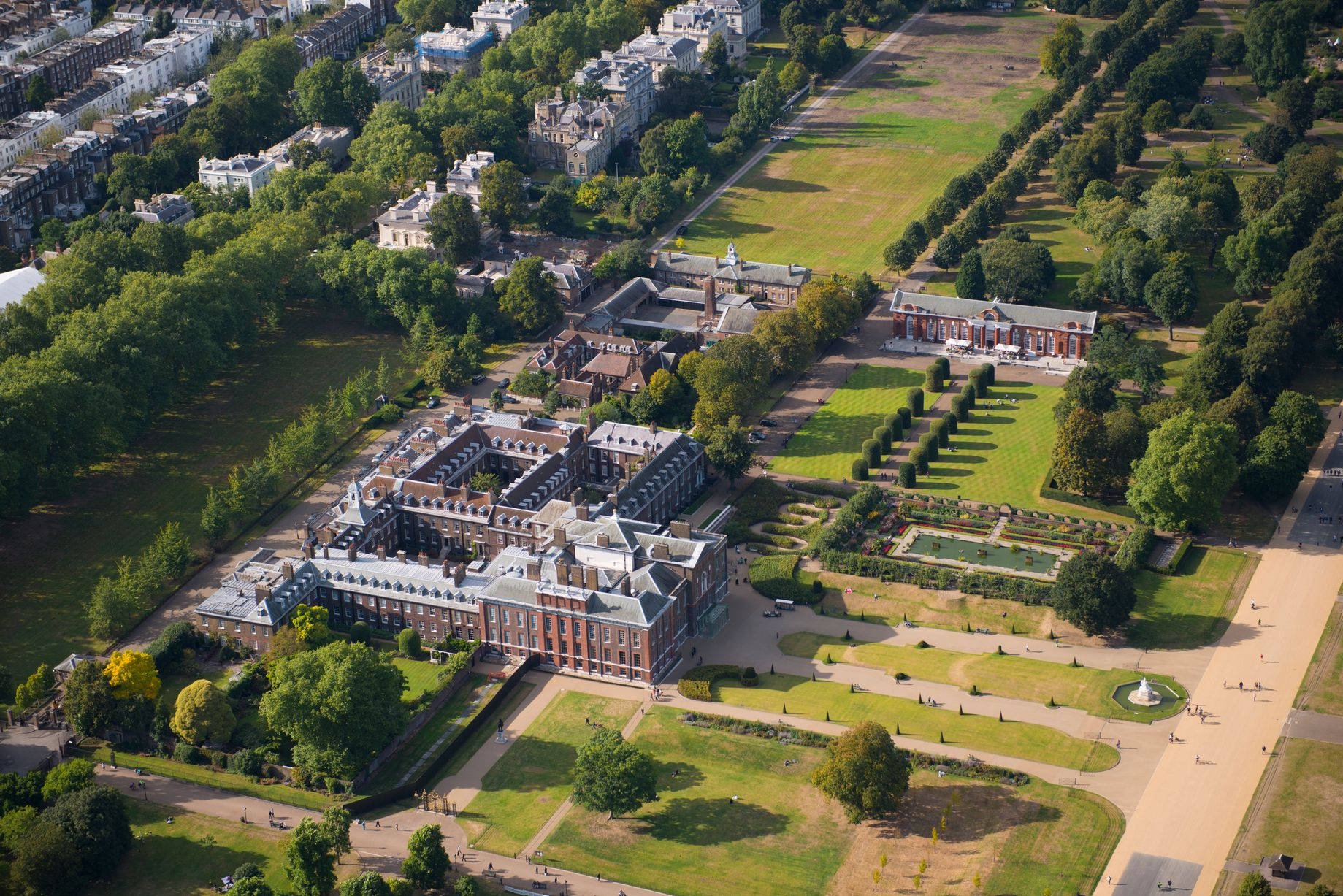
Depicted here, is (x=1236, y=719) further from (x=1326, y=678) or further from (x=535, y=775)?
(x=535, y=775)

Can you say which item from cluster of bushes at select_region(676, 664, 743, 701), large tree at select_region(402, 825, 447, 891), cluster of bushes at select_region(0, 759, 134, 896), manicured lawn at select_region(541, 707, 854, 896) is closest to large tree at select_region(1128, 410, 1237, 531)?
cluster of bushes at select_region(676, 664, 743, 701)

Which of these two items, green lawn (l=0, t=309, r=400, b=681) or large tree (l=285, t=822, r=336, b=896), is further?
green lawn (l=0, t=309, r=400, b=681)

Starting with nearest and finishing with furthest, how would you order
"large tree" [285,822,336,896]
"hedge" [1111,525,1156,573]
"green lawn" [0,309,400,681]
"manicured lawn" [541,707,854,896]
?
"large tree" [285,822,336,896] → "manicured lawn" [541,707,854,896] → "green lawn" [0,309,400,681] → "hedge" [1111,525,1156,573]

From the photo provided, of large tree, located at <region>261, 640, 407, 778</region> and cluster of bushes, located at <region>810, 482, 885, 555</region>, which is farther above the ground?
large tree, located at <region>261, 640, 407, 778</region>

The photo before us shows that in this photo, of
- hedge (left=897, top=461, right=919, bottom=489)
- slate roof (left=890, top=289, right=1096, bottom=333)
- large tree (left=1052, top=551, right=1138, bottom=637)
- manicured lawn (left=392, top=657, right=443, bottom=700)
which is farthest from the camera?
slate roof (left=890, top=289, right=1096, bottom=333)

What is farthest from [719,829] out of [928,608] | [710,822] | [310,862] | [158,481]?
[158,481]

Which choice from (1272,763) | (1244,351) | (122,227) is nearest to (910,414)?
(1244,351)

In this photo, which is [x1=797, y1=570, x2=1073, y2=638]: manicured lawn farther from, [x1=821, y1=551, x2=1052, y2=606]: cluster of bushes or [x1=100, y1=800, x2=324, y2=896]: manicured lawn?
[x1=100, y1=800, x2=324, y2=896]: manicured lawn

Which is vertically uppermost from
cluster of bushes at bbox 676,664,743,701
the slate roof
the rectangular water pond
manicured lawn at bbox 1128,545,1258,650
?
the slate roof
